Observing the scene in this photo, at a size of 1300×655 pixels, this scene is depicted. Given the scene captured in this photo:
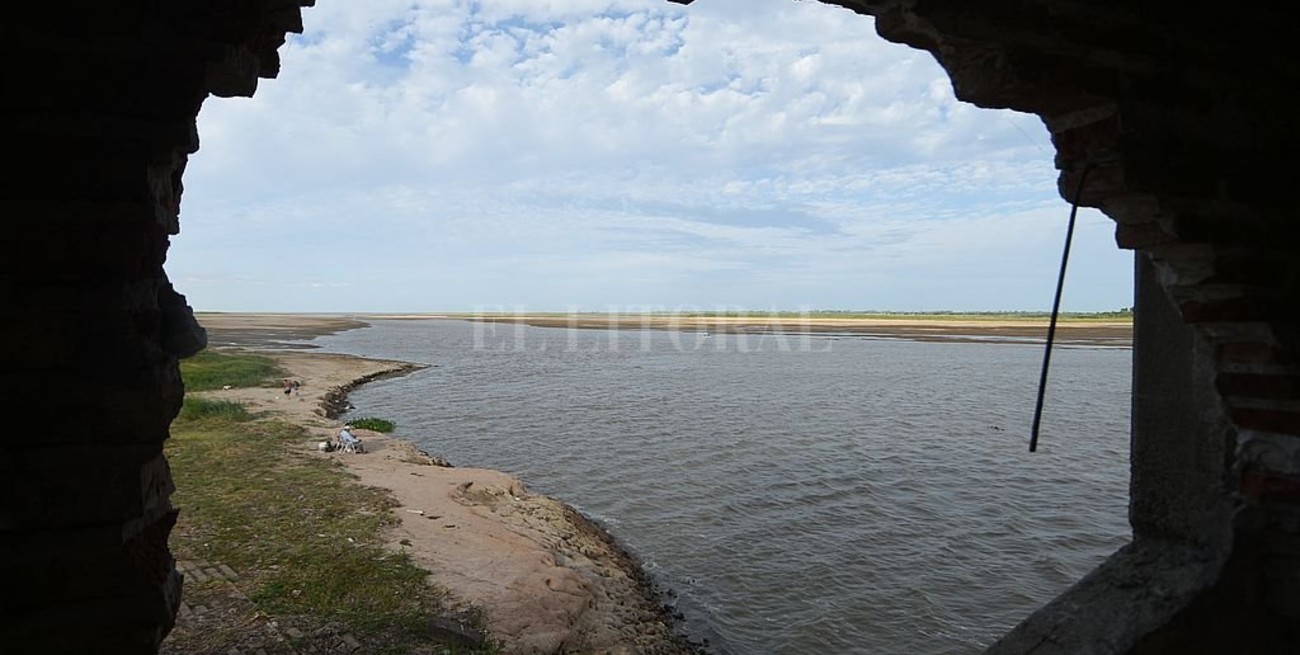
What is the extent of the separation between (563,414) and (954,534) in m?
13.8

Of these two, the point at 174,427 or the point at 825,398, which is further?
the point at 825,398

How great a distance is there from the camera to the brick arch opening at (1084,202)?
88.1 inches

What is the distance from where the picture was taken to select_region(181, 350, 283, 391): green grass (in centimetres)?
2438

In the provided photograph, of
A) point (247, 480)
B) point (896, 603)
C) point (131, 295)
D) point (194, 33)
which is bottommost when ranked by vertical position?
point (896, 603)

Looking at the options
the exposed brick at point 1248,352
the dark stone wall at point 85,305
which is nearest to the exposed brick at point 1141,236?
the exposed brick at point 1248,352

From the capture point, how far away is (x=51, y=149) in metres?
2.25

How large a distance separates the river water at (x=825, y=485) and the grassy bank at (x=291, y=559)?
135 inches

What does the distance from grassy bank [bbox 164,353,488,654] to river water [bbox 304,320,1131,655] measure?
3436mm

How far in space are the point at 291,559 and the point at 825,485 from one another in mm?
9811

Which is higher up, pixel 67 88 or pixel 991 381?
pixel 67 88

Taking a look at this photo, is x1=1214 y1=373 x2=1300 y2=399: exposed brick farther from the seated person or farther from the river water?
the seated person

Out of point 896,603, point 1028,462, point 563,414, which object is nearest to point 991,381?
point 1028,462

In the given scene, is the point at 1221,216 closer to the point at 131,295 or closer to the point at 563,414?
the point at 131,295

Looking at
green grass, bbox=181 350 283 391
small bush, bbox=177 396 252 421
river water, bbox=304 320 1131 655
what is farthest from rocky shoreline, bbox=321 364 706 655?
green grass, bbox=181 350 283 391
